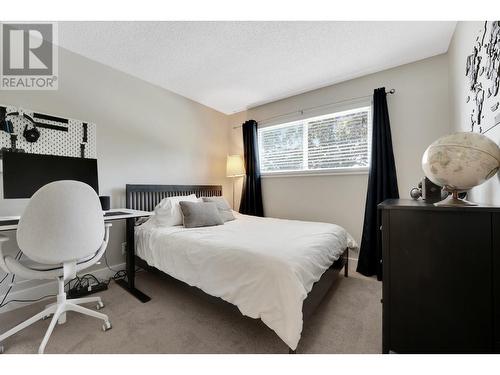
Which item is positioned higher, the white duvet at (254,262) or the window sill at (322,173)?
the window sill at (322,173)

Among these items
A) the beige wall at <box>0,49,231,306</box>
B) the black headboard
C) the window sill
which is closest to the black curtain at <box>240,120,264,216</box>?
the window sill

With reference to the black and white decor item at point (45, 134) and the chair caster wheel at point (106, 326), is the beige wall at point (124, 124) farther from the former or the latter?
the chair caster wheel at point (106, 326)

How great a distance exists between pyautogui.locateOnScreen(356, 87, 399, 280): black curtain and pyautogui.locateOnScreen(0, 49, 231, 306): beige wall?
2458 millimetres

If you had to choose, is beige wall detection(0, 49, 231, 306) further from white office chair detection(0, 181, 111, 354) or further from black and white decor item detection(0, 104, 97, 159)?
white office chair detection(0, 181, 111, 354)

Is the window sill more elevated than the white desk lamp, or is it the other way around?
the white desk lamp

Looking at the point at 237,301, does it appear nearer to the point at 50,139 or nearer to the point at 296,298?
the point at 296,298

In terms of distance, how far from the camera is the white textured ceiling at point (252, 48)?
1.85 m

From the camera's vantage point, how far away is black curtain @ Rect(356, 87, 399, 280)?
8.00ft

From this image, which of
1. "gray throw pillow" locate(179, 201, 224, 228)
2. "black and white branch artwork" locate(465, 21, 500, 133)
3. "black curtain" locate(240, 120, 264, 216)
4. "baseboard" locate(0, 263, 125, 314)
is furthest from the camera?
"black curtain" locate(240, 120, 264, 216)

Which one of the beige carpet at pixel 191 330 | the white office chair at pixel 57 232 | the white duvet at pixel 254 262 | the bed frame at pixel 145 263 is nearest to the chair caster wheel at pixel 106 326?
the beige carpet at pixel 191 330

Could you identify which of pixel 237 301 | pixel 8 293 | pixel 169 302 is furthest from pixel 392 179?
pixel 8 293

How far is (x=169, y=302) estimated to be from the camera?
1.88 m

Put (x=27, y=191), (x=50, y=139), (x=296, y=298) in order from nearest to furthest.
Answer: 1. (x=296, y=298)
2. (x=27, y=191)
3. (x=50, y=139)
